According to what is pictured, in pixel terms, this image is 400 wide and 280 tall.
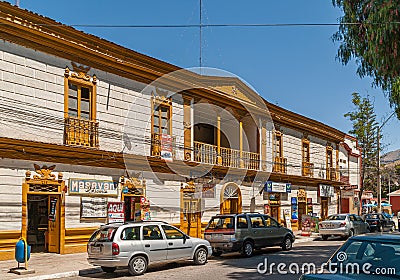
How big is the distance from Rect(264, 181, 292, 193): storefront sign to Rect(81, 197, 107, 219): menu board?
12.7m

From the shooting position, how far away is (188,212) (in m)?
24.4

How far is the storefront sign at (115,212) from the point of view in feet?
65.6

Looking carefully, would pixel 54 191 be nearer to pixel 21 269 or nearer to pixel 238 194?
pixel 21 269

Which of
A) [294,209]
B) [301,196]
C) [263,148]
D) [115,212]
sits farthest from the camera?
[301,196]

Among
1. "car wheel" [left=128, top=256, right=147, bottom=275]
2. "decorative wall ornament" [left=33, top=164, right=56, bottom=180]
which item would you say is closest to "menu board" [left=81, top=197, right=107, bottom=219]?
"decorative wall ornament" [left=33, top=164, right=56, bottom=180]

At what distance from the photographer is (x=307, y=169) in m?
35.6

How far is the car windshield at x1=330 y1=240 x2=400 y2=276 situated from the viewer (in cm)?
750

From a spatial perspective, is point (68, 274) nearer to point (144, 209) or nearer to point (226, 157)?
point (144, 209)

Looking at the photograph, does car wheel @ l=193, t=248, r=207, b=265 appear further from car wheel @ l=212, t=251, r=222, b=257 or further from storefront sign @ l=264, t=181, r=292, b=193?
storefront sign @ l=264, t=181, r=292, b=193

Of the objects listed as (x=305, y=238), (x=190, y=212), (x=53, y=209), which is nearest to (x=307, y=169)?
(x=305, y=238)

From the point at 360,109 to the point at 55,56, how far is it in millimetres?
34869

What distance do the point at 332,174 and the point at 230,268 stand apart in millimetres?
25730

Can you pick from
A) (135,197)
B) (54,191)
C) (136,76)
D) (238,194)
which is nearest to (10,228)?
(54,191)

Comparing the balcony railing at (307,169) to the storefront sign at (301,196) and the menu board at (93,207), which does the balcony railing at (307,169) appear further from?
the menu board at (93,207)
